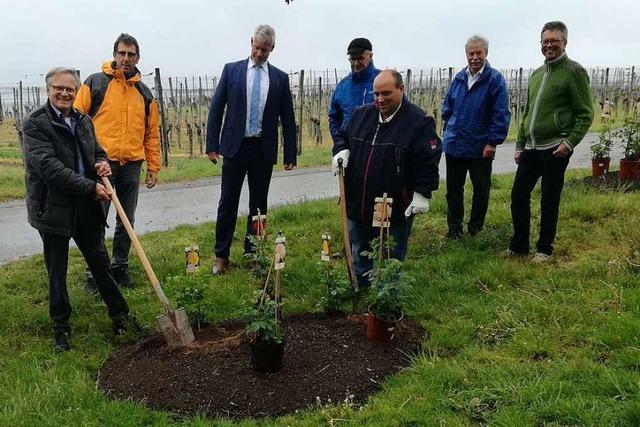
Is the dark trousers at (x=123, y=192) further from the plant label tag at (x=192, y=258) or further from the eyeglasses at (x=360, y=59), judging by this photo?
the eyeglasses at (x=360, y=59)

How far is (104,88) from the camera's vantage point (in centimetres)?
434

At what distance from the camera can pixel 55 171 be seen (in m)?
3.41

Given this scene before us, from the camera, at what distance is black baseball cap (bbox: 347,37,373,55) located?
4781mm

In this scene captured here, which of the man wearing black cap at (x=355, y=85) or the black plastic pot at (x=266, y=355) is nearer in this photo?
the black plastic pot at (x=266, y=355)

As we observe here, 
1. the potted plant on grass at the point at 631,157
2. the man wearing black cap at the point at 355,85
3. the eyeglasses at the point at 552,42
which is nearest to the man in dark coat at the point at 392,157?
the man wearing black cap at the point at 355,85

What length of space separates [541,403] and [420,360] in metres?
0.77

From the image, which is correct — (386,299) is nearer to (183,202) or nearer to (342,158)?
(342,158)

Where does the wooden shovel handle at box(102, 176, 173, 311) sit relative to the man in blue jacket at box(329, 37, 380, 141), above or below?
below

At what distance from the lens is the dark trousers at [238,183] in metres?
4.92

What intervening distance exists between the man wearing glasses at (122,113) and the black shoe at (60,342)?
2.92ft

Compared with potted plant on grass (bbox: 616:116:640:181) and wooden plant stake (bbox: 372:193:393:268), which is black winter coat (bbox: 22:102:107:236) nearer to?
wooden plant stake (bbox: 372:193:393:268)

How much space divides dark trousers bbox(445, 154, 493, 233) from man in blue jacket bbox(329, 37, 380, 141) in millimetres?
1038

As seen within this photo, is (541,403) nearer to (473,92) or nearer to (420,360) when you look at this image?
(420,360)

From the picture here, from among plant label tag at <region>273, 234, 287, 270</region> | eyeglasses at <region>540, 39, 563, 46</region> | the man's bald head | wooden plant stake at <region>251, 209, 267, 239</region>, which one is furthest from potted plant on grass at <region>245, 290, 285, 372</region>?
eyeglasses at <region>540, 39, 563, 46</region>
